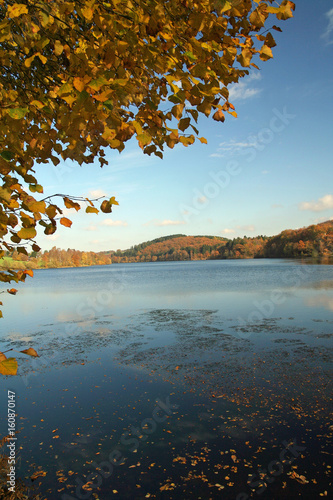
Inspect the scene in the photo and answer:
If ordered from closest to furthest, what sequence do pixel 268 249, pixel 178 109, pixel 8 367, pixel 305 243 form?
pixel 8 367 < pixel 178 109 < pixel 305 243 < pixel 268 249

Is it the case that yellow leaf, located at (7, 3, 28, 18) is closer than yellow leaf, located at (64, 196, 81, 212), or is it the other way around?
yellow leaf, located at (7, 3, 28, 18)

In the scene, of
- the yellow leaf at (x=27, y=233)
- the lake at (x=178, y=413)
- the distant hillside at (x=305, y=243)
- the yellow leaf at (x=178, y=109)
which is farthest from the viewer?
the distant hillside at (x=305, y=243)

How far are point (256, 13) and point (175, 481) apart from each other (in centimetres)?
609

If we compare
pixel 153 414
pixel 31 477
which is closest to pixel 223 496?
pixel 153 414

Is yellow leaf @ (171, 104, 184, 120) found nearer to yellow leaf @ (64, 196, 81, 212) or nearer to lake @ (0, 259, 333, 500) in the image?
yellow leaf @ (64, 196, 81, 212)

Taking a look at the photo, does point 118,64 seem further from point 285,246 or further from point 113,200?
point 285,246

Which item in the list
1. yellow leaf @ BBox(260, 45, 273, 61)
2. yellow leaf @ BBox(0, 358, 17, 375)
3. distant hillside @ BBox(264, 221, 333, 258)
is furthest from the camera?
distant hillside @ BBox(264, 221, 333, 258)

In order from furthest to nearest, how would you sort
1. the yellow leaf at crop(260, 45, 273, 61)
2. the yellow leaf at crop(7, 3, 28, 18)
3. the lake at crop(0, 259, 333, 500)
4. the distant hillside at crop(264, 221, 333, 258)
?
the distant hillside at crop(264, 221, 333, 258) → the lake at crop(0, 259, 333, 500) → the yellow leaf at crop(260, 45, 273, 61) → the yellow leaf at crop(7, 3, 28, 18)

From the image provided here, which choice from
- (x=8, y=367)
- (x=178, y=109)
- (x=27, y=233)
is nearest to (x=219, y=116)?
(x=178, y=109)

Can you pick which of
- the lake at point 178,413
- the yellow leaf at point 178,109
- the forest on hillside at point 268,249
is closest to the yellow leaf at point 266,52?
the yellow leaf at point 178,109

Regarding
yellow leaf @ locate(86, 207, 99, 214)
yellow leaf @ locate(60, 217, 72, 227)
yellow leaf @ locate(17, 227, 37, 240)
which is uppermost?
yellow leaf @ locate(86, 207, 99, 214)

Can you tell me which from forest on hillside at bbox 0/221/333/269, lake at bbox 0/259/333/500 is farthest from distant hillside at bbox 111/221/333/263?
lake at bbox 0/259/333/500

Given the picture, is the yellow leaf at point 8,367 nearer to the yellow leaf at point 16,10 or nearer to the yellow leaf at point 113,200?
the yellow leaf at point 113,200

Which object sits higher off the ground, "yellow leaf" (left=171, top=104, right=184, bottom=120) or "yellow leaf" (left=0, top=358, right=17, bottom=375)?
"yellow leaf" (left=171, top=104, right=184, bottom=120)
